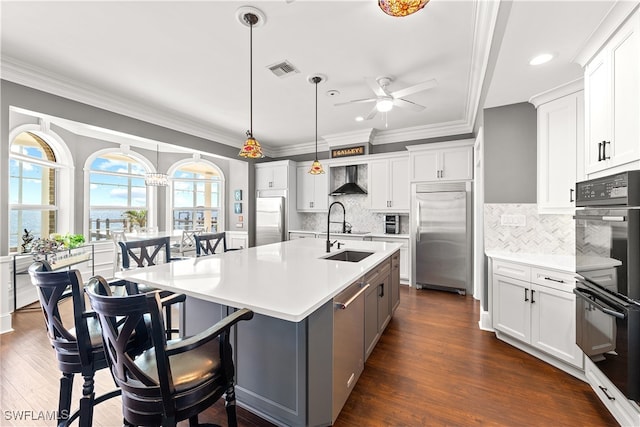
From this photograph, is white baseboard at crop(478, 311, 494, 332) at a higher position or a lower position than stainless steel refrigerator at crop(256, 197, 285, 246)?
lower

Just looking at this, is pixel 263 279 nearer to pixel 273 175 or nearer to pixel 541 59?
pixel 541 59

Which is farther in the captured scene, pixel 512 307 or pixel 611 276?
pixel 512 307

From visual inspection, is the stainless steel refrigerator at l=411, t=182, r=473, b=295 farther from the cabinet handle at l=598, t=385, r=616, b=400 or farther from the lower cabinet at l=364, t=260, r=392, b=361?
the cabinet handle at l=598, t=385, r=616, b=400

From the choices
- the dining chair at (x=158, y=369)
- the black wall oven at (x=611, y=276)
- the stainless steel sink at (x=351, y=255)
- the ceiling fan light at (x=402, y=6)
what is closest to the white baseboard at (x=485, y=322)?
the black wall oven at (x=611, y=276)

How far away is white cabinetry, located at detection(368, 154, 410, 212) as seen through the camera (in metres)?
4.84

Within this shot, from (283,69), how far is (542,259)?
3.20 metres

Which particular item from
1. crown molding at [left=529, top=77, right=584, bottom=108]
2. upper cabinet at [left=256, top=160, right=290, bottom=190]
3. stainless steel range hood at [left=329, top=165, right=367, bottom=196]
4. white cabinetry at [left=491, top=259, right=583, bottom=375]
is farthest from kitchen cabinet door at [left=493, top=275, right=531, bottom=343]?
upper cabinet at [left=256, top=160, right=290, bottom=190]

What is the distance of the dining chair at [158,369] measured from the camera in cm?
100

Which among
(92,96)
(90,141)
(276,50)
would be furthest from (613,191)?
(90,141)

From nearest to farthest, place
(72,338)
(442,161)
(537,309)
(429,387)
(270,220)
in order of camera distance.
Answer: (72,338), (429,387), (537,309), (442,161), (270,220)

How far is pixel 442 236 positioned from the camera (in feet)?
14.1

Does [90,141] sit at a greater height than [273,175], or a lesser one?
greater

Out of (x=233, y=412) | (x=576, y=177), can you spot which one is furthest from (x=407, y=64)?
(x=233, y=412)

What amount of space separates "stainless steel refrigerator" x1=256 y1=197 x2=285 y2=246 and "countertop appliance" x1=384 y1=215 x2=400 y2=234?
218cm
